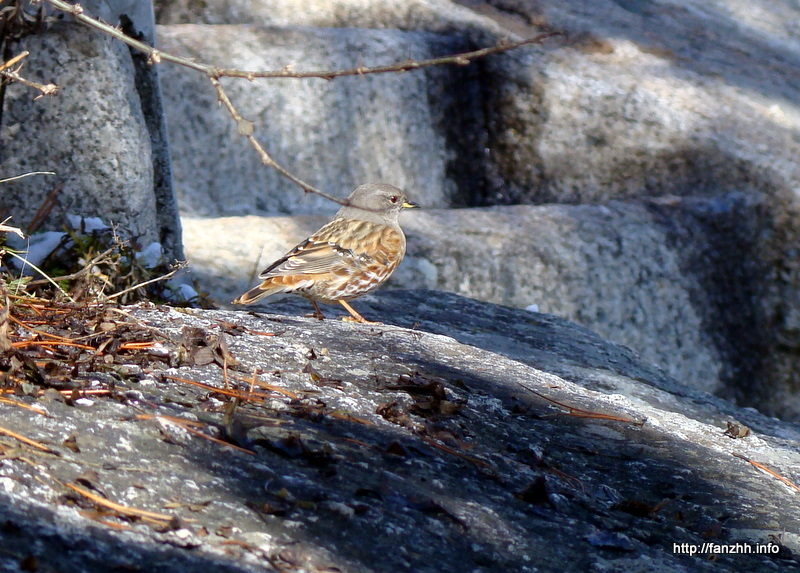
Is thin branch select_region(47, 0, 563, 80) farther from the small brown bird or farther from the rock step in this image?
the rock step

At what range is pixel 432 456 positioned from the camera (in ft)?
9.77

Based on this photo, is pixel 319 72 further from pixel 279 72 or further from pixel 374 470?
pixel 374 470

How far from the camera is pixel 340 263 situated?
556 centimetres

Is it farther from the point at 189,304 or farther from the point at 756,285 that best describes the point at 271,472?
the point at 756,285

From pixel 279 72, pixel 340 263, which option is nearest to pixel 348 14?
pixel 340 263

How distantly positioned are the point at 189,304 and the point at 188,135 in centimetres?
489

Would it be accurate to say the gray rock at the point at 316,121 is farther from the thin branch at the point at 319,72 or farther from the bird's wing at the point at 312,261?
the thin branch at the point at 319,72

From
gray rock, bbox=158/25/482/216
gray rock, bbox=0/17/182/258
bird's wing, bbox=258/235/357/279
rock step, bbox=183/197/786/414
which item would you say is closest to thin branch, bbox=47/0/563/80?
gray rock, bbox=0/17/182/258

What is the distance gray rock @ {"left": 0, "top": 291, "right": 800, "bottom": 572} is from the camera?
7.30ft

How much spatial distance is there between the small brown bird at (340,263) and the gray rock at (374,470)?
996 millimetres

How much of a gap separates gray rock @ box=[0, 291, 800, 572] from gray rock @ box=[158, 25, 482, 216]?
5683 mm

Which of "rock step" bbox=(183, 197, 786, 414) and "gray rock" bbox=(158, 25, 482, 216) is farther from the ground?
"gray rock" bbox=(158, 25, 482, 216)

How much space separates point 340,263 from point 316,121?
519 centimetres

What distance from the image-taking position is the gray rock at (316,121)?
977cm
